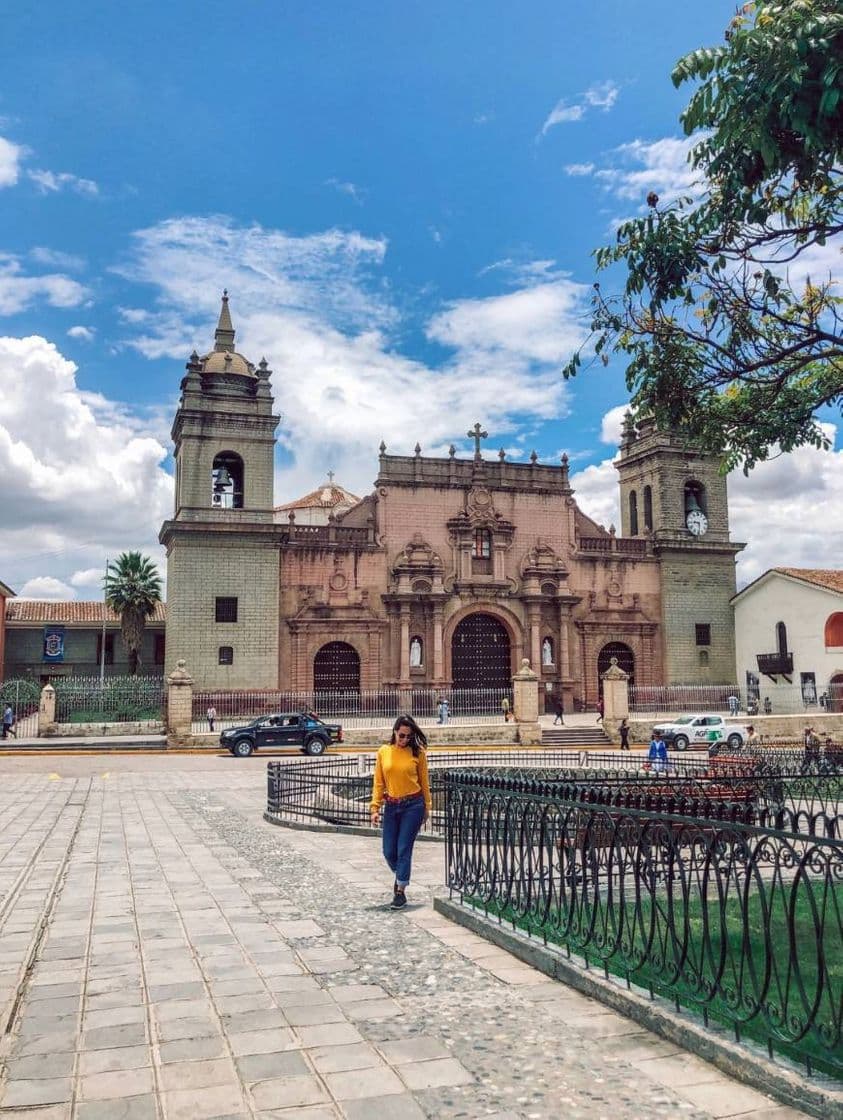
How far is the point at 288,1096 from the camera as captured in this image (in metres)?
3.56

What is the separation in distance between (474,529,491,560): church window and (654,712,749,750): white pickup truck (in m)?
11.2

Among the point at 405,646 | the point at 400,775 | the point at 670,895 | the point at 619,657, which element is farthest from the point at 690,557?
the point at 670,895

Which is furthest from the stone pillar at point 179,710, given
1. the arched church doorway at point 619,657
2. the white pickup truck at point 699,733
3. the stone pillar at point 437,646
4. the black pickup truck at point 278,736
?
the arched church doorway at point 619,657

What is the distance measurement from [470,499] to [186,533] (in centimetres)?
1111

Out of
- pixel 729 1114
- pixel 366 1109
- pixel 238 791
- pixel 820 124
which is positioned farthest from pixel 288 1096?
pixel 238 791

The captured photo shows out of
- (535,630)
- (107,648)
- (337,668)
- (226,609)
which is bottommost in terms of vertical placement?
(337,668)

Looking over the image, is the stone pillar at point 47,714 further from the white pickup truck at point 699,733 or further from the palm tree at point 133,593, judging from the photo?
the white pickup truck at point 699,733

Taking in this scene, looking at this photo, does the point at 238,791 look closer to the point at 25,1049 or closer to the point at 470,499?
the point at 25,1049

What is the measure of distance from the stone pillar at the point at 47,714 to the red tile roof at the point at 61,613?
514 inches

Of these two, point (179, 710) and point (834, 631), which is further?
point (834, 631)

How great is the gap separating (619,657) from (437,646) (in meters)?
8.14

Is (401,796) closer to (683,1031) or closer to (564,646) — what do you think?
(683,1031)

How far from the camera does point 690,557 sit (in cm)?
3825

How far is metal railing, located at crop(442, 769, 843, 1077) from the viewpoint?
3584 mm
